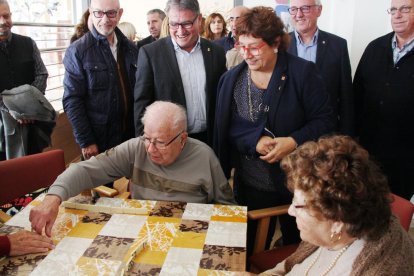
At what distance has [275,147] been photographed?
5.87ft

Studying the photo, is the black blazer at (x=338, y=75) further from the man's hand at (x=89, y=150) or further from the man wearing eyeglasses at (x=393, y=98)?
the man's hand at (x=89, y=150)

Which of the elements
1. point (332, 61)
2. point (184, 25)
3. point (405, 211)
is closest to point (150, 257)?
point (405, 211)

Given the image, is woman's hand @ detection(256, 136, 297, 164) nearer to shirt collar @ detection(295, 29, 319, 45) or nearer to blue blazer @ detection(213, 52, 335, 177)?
blue blazer @ detection(213, 52, 335, 177)

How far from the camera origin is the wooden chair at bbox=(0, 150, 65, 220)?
1.98 m

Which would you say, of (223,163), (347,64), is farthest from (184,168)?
(347,64)

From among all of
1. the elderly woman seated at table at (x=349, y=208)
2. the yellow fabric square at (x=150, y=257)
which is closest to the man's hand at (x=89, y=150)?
the yellow fabric square at (x=150, y=257)

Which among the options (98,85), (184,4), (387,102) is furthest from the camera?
(98,85)

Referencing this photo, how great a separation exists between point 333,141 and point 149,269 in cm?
71

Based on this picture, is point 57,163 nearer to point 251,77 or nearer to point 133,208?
point 133,208

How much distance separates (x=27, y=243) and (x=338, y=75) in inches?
77.8

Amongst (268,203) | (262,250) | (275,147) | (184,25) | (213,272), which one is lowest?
(262,250)

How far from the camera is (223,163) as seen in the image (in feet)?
6.98

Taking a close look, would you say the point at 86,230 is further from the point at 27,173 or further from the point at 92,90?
the point at 92,90

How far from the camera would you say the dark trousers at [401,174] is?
2.36m
